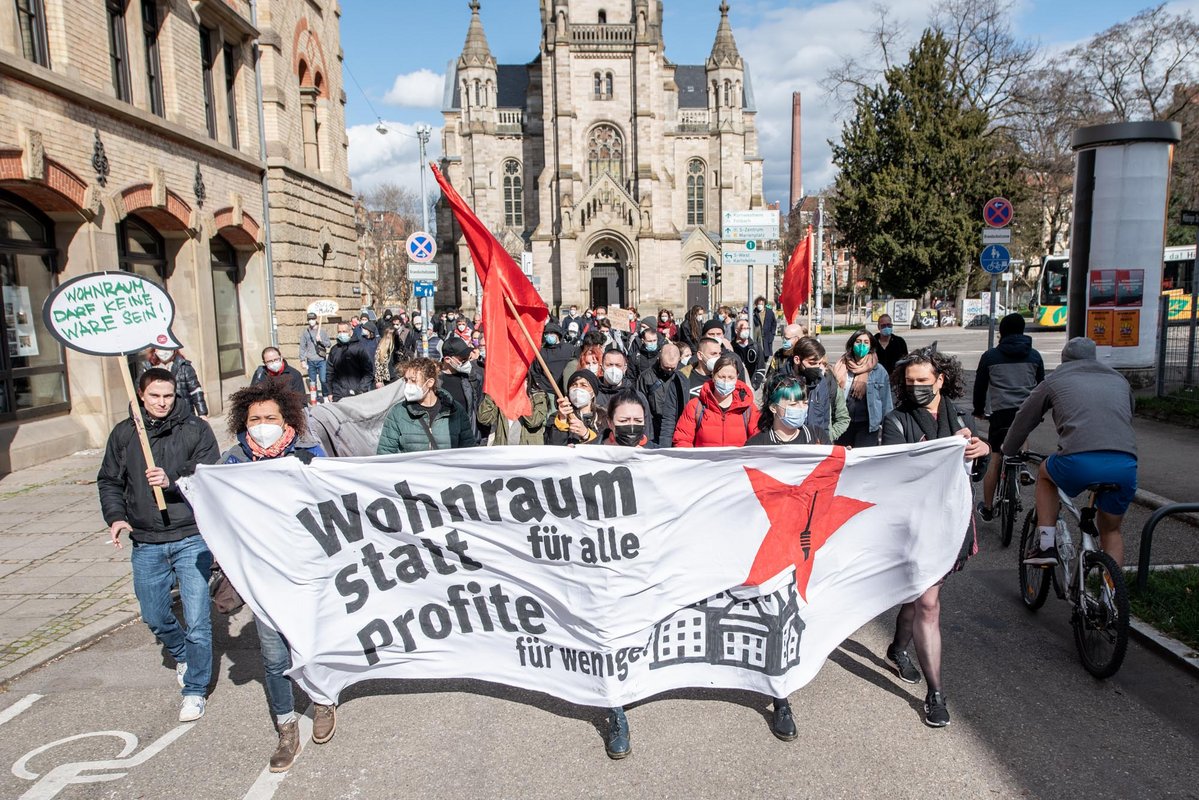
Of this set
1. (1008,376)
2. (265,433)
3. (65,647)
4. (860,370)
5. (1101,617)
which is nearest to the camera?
(265,433)

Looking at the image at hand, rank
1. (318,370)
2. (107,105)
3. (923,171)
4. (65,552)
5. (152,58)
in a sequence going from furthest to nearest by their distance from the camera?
(923,171), (318,370), (152,58), (107,105), (65,552)

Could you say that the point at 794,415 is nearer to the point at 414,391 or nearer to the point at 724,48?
the point at 414,391

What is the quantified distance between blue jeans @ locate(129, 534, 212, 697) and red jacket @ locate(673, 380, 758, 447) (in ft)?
10.2

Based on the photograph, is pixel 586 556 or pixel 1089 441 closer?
pixel 586 556

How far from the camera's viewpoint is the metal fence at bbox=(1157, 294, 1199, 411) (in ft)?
40.5

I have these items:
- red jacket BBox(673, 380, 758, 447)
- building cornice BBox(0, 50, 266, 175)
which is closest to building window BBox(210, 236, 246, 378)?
building cornice BBox(0, 50, 266, 175)

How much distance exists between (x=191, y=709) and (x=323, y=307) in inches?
638

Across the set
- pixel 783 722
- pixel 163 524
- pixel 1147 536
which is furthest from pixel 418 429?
pixel 1147 536

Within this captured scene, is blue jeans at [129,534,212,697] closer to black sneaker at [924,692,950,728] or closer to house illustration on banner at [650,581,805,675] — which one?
house illustration on banner at [650,581,805,675]

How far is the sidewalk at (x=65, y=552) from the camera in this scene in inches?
224

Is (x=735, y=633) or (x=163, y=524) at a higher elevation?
(x=163, y=524)

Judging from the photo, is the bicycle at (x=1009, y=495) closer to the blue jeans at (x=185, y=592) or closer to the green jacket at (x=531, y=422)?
the green jacket at (x=531, y=422)

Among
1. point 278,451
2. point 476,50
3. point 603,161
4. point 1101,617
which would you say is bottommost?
point 1101,617

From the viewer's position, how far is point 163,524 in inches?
174
